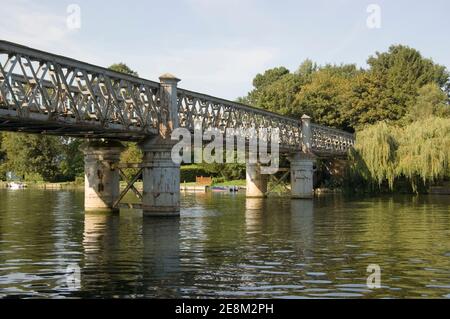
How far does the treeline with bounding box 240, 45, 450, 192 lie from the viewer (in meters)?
68.5

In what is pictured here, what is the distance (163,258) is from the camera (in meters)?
21.9

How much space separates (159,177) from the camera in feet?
127

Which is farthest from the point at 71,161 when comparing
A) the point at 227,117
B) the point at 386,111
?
the point at 227,117

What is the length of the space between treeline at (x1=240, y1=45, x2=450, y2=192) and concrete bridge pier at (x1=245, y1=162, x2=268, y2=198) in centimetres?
1060

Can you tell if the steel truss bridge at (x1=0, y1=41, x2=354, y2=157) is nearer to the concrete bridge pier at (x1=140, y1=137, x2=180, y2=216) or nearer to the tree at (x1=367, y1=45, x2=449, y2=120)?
the concrete bridge pier at (x1=140, y1=137, x2=180, y2=216)

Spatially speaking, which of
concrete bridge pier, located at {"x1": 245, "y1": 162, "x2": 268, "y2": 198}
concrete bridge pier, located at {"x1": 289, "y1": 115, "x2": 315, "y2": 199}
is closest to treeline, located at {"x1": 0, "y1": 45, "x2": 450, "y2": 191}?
concrete bridge pier, located at {"x1": 289, "y1": 115, "x2": 315, "y2": 199}

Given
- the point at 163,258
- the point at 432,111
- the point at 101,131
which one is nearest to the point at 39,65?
the point at 101,131

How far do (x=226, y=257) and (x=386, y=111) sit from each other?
7702 cm

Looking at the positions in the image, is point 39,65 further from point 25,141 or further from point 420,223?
point 25,141

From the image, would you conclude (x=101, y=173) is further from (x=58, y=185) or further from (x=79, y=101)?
(x=58, y=185)

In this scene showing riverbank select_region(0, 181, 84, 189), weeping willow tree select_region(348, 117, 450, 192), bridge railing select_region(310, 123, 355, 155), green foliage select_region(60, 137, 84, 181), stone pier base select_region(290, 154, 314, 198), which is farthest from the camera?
green foliage select_region(60, 137, 84, 181)
